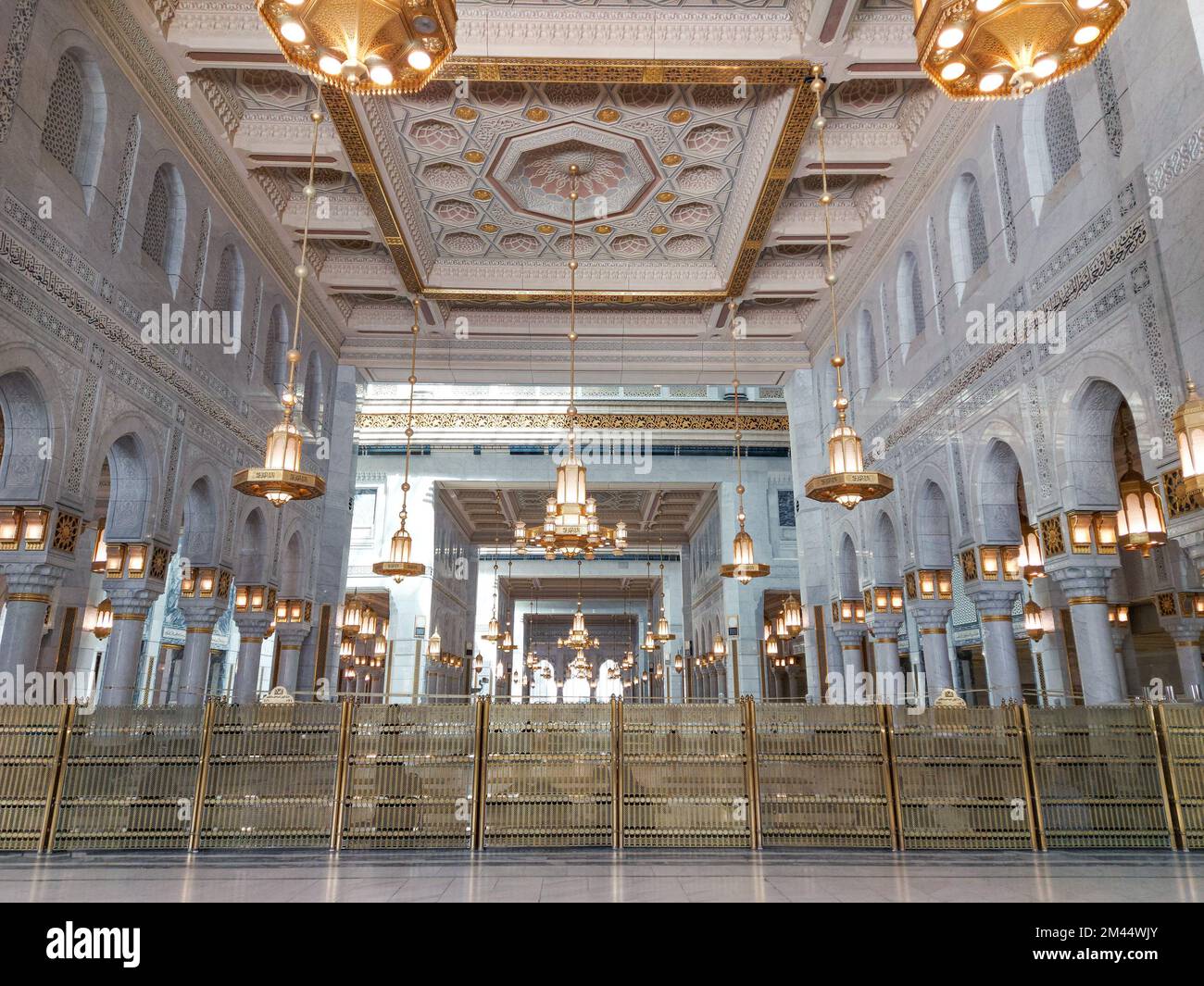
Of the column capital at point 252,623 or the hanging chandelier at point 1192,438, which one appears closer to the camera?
the hanging chandelier at point 1192,438

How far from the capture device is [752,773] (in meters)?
5.75

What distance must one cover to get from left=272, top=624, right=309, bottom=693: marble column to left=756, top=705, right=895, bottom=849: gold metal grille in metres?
9.21

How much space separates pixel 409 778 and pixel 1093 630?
5.75 meters

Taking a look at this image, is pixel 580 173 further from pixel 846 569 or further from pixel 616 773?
pixel 616 773

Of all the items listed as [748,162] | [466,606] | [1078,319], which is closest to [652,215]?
[748,162]

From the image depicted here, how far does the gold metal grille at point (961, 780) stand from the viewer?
5.51 metres

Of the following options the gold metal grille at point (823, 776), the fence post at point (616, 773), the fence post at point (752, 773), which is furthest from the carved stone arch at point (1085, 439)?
the fence post at point (616, 773)

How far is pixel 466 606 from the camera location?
89.4 ft

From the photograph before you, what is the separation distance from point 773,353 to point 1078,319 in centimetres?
757

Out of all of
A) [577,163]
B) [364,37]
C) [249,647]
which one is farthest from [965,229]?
[249,647]

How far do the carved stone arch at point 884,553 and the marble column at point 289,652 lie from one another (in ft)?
29.5

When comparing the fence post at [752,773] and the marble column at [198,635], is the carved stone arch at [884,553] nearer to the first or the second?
the fence post at [752,773]

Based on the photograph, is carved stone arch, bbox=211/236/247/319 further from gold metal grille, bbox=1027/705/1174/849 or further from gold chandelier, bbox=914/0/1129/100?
gold metal grille, bbox=1027/705/1174/849
